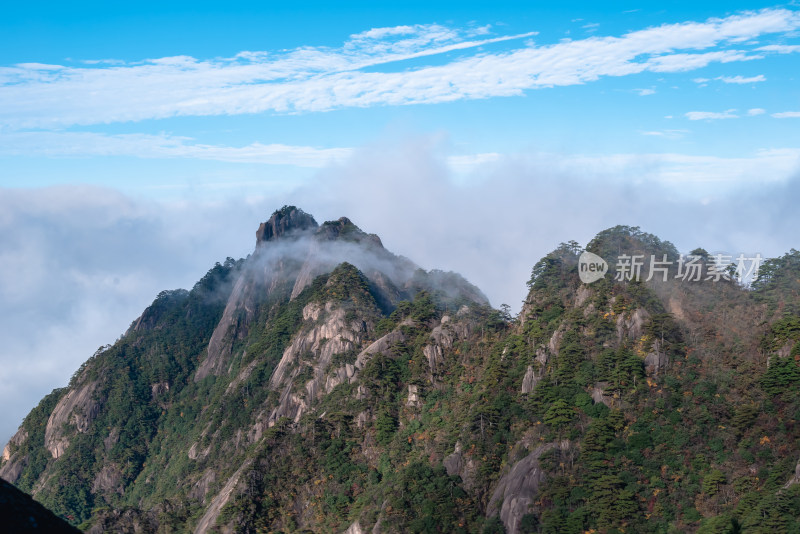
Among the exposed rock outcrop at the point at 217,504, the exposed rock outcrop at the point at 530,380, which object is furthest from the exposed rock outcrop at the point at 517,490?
the exposed rock outcrop at the point at 217,504

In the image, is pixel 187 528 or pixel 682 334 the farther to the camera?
pixel 187 528


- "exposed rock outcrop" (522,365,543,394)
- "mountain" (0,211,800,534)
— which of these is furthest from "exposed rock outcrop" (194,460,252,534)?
"exposed rock outcrop" (522,365,543,394)

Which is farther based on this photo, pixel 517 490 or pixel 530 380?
pixel 530 380

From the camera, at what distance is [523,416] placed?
117 meters

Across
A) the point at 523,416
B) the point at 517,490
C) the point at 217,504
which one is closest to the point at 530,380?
the point at 523,416

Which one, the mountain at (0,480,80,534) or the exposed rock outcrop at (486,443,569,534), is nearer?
the mountain at (0,480,80,534)

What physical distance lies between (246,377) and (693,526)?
101m

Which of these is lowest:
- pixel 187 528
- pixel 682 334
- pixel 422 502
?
pixel 187 528

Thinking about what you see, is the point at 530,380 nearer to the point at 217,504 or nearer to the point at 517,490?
the point at 517,490

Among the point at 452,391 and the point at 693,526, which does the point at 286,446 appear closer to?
the point at 452,391

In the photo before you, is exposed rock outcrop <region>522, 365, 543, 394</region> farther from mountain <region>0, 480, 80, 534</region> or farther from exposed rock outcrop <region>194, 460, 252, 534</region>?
mountain <region>0, 480, 80, 534</region>

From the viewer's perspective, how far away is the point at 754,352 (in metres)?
109

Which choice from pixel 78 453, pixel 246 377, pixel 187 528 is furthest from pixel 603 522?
pixel 78 453

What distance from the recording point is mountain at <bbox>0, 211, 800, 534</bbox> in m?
101
